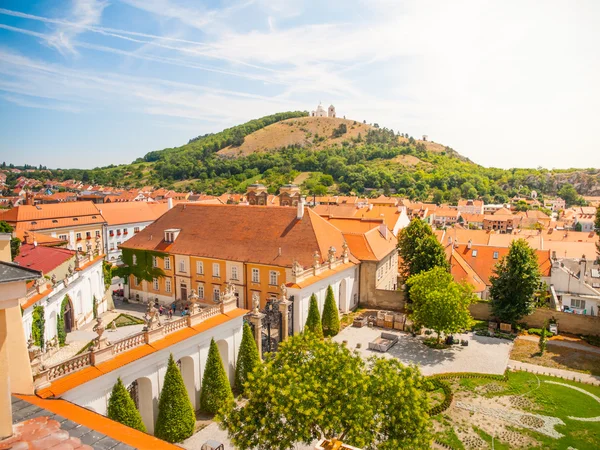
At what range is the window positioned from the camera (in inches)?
1616

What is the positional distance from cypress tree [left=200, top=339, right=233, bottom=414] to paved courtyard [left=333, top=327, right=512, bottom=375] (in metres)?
11.9

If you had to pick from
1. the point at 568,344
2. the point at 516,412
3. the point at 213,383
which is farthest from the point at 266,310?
the point at 568,344

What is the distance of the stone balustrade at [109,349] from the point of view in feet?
47.0

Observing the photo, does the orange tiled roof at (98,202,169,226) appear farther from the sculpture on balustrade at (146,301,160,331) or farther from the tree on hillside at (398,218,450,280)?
the sculpture on balustrade at (146,301,160,331)

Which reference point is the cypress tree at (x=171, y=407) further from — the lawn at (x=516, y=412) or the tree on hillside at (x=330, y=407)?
the lawn at (x=516, y=412)

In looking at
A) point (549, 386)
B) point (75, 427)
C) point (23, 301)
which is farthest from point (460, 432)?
point (23, 301)

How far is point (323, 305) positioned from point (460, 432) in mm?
14743

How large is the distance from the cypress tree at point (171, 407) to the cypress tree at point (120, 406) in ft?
6.55

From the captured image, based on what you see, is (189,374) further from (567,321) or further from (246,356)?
(567,321)

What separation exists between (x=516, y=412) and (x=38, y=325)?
27.6 m

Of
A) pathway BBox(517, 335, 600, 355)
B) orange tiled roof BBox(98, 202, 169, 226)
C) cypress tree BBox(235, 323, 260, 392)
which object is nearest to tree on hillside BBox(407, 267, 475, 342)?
pathway BBox(517, 335, 600, 355)

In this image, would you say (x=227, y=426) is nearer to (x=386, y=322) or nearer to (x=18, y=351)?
(x=18, y=351)

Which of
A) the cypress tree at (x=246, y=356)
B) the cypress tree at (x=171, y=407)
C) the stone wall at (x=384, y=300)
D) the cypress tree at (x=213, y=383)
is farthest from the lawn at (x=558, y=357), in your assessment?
the cypress tree at (x=171, y=407)

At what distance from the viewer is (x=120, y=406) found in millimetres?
16141
